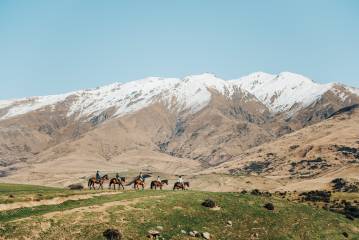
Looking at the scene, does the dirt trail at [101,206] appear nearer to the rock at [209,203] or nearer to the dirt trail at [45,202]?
the dirt trail at [45,202]

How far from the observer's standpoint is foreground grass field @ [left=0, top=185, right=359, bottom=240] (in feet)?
155

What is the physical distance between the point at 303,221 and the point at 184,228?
18.9 metres

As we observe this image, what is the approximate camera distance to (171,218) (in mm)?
55656

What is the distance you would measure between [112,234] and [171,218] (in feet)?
33.2

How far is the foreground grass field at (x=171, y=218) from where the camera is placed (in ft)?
155

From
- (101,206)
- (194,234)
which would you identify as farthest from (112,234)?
(194,234)

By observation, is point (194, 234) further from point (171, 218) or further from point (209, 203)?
point (209, 203)

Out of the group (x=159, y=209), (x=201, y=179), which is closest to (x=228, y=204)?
(x=159, y=209)

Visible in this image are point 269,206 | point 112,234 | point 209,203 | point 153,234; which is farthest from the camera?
point 269,206

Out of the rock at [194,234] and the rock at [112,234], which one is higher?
the rock at [112,234]

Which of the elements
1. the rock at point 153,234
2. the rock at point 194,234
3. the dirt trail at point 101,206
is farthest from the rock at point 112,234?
the rock at point 194,234

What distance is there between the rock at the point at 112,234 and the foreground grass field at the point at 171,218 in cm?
66

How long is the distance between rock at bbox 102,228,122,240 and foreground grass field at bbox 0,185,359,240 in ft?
2.18

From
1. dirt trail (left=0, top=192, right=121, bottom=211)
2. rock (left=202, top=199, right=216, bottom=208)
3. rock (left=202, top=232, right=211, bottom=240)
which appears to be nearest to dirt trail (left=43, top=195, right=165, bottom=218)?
dirt trail (left=0, top=192, right=121, bottom=211)
